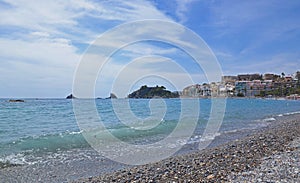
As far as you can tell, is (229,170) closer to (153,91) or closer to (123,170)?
(123,170)

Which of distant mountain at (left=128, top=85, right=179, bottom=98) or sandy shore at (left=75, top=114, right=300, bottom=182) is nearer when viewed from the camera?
sandy shore at (left=75, top=114, right=300, bottom=182)

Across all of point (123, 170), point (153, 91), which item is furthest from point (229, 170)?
point (153, 91)

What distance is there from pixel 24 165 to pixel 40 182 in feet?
7.80

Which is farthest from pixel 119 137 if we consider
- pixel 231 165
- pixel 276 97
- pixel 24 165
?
pixel 276 97

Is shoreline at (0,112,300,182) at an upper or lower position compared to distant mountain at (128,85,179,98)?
lower

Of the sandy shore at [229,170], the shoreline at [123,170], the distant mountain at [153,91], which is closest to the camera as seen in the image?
the sandy shore at [229,170]

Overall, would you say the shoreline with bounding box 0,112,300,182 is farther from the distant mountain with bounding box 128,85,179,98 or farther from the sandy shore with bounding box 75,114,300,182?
the distant mountain with bounding box 128,85,179,98

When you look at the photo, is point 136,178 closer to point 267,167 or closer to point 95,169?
point 95,169

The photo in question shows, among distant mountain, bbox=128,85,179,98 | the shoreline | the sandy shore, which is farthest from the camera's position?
distant mountain, bbox=128,85,179,98

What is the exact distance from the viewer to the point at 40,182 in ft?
25.7

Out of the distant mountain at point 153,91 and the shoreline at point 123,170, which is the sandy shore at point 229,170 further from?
the distant mountain at point 153,91

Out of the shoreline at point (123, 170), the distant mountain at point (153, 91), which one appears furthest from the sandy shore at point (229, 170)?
the distant mountain at point (153, 91)

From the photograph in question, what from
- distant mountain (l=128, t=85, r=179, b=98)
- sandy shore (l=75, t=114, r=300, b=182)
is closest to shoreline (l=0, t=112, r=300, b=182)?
sandy shore (l=75, t=114, r=300, b=182)

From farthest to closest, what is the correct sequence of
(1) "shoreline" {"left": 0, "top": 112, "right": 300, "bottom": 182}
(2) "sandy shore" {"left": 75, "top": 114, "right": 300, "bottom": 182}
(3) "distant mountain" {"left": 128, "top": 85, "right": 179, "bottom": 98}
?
(3) "distant mountain" {"left": 128, "top": 85, "right": 179, "bottom": 98}, (1) "shoreline" {"left": 0, "top": 112, "right": 300, "bottom": 182}, (2) "sandy shore" {"left": 75, "top": 114, "right": 300, "bottom": 182}
